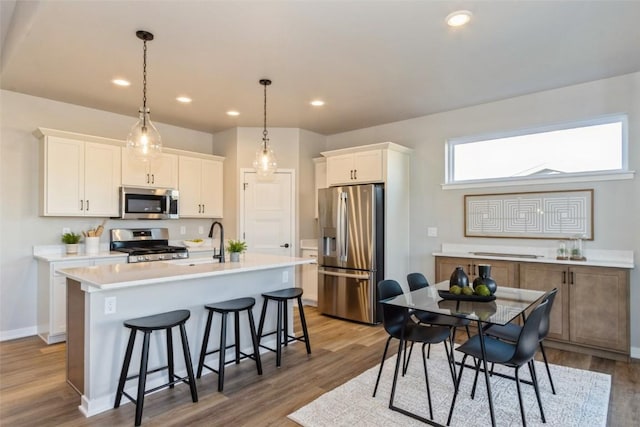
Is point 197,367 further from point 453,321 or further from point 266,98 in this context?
point 266,98

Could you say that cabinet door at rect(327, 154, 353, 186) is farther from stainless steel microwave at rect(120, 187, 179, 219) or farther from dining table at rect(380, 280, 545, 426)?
dining table at rect(380, 280, 545, 426)

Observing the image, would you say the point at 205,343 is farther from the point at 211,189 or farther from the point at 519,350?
the point at 211,189

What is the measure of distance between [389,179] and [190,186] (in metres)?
2.84

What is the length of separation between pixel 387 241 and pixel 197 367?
2644mm

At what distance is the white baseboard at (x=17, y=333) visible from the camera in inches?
156

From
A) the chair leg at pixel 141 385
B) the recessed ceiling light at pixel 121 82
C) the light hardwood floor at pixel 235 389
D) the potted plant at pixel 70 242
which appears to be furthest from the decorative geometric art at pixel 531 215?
the potted plant at pixel 70 242

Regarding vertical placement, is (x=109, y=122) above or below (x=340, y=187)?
above

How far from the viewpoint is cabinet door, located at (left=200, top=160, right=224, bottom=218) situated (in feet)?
18.0

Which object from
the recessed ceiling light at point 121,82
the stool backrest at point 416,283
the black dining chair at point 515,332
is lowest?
the black dining chair at point 515,332

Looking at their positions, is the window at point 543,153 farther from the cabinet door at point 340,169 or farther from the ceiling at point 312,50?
the cabinet door at point 340,169

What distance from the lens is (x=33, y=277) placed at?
4.17m

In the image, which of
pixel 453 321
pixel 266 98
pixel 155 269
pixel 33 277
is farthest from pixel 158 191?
pixel 453 321

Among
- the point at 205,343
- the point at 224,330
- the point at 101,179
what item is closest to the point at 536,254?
the point at 224,330

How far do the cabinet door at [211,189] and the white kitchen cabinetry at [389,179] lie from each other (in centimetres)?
176
